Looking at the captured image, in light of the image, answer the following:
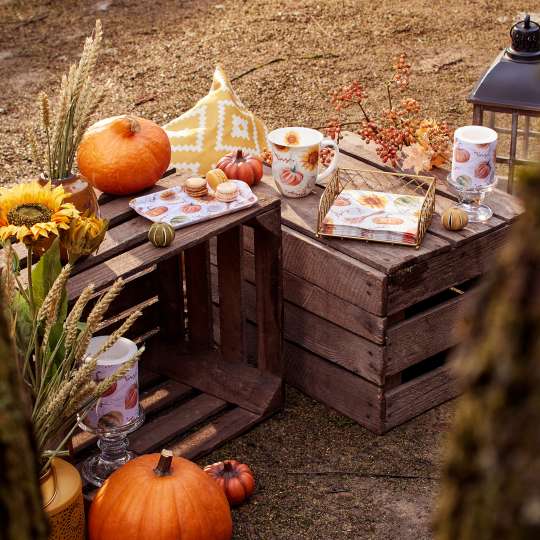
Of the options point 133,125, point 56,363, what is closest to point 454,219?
point 133,125

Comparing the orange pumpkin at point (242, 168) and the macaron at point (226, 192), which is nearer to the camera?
the macaron at point (226, 192)

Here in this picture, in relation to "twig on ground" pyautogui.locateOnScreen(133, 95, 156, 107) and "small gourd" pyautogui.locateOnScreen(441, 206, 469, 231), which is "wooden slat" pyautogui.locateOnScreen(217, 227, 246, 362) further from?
"twig on ground" pyautogui.locateOnScreen(133, 95, 156, 107)

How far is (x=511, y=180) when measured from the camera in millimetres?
3467

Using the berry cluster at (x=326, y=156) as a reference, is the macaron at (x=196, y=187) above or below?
above

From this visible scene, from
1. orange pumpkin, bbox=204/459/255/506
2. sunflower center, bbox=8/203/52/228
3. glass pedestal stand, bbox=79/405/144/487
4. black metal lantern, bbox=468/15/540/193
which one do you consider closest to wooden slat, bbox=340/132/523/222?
black metal lantern, bbox=468/15/540/193

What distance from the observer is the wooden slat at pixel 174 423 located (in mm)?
2973

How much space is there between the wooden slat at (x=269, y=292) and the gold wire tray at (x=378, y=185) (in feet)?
0.48

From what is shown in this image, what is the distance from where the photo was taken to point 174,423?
3.08 metres

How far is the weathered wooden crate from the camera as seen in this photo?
113 inches

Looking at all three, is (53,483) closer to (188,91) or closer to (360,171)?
(360,171)

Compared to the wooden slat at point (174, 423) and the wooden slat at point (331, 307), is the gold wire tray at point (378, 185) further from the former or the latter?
the wooden slat at point (174, 423)

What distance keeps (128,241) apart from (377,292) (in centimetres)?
69

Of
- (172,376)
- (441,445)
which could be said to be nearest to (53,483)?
(172,376)

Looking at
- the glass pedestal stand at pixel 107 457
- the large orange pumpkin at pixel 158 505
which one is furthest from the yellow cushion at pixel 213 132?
the large orange pumpkin at pixel 158 505
